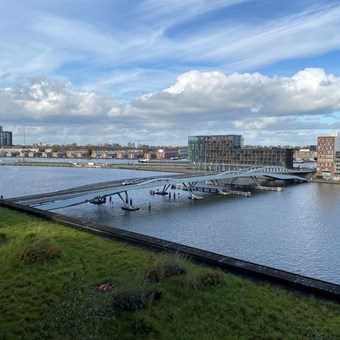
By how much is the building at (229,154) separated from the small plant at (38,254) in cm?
8380

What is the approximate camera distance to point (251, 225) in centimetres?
2539

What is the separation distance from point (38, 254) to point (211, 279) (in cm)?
368

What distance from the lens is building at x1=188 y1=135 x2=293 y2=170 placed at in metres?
88.4

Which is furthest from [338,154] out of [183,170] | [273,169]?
[183,170]

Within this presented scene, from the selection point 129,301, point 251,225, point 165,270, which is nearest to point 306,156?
point 251,225

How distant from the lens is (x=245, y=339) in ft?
16.1

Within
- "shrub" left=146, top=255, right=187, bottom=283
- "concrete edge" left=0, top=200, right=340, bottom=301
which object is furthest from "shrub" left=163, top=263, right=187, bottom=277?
"concrete edge" left=0, top=200, right=340, bottom=301

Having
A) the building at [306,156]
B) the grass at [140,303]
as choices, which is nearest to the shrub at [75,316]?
the grass at [140,303]

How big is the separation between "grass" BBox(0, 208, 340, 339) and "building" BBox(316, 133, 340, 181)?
2587 inches

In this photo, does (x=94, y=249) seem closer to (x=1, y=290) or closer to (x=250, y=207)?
(x=1, y=290)

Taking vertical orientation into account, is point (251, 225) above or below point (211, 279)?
below

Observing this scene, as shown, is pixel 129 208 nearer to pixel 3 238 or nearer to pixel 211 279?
pixel 3 238

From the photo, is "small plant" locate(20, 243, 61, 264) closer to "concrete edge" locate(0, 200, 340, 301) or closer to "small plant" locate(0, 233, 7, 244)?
"small plant" locate(0, 233, 7, 244)

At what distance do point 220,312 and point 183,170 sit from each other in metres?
82.8
